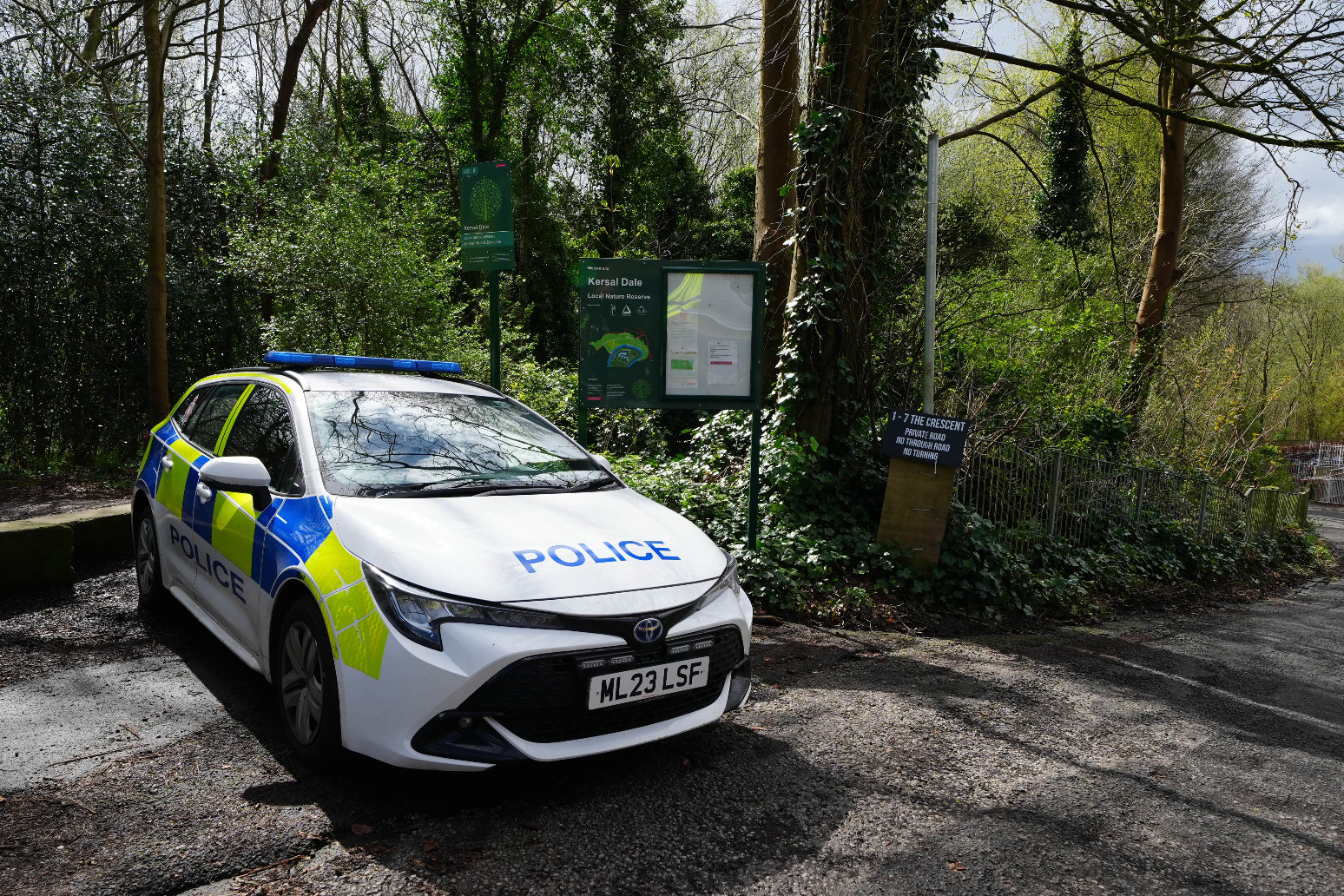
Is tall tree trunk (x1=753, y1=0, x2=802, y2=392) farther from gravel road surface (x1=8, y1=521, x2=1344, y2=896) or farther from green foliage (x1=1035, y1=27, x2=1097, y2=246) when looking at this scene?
green foliage (x1=1035, y1=27, x2=1097, y2=246)

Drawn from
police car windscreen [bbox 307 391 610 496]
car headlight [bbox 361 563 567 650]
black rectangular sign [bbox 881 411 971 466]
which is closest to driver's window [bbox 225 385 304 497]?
police car windscreen [bbox 307 391 610 496]

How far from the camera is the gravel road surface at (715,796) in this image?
2.74 meters

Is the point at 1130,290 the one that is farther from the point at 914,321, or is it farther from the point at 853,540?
the point at 853,540

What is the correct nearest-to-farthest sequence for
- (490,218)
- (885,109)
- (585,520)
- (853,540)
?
(585,520)
(490,218)
(853,540)
(885,109)

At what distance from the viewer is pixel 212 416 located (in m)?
4.89

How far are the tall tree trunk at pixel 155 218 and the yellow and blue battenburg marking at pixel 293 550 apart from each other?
8100 millimetres

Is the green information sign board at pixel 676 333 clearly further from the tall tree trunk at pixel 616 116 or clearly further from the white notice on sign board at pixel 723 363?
the tall tree trunk at pixel 616 116

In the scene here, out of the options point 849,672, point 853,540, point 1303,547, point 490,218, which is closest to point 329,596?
point 849,672

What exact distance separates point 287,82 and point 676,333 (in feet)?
48.6

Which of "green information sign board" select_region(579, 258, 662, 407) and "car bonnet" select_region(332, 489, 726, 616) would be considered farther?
"green information sign board" select_region(579, 258, 662, 407)

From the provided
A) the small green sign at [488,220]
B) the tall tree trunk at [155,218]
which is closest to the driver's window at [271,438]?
the small green sign at [488,220]

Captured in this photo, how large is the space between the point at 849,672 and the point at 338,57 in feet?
59.4

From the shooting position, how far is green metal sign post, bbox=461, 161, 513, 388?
651cm

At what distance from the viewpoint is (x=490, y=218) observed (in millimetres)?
6562
